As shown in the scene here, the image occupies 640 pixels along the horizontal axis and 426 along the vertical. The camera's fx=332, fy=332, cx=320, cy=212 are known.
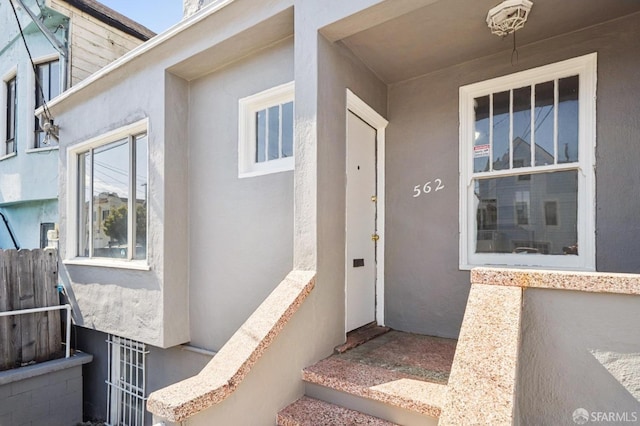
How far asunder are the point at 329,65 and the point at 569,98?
227cm

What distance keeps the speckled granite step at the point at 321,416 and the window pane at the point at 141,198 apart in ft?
9.83

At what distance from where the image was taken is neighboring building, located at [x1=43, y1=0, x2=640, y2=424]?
112 inches

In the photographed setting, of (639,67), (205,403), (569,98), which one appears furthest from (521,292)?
(639,67)

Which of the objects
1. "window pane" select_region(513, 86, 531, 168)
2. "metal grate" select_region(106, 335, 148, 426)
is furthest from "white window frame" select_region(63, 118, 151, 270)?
"window pane" select_region(513, 86, 531, 168)

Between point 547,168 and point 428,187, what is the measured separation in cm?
111

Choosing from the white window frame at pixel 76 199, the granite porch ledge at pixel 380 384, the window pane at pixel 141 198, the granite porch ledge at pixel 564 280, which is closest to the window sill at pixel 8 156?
the white window frame at pixel 76 199

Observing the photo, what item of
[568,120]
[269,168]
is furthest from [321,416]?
[568,120]

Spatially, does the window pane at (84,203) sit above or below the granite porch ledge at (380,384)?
above

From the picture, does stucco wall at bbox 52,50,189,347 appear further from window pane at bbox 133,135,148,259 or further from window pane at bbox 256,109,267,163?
window pane at bbox 256,109,267,163

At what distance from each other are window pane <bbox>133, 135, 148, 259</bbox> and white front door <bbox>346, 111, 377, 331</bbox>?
2.76 m

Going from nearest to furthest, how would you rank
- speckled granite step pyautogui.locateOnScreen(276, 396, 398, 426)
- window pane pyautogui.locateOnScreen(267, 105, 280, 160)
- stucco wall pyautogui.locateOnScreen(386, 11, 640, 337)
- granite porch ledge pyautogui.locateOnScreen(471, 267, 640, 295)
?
granite porch ledge pyautogui.locateOnScreen(471, 267, 640, 295)
speckled granite step pyautogui.locateOnScreen(276, 396, 398, 426)
stucco wall pyautogui.locateOnScreen(386, 11, 640, 337)
window pane pyautogui.locateOnScreen(267, 105, 280, 160)

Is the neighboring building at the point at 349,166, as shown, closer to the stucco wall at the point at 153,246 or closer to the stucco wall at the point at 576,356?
the stucco wall at the point at 153,246

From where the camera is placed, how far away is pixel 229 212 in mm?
3807

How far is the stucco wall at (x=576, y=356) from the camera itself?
5.36ft
